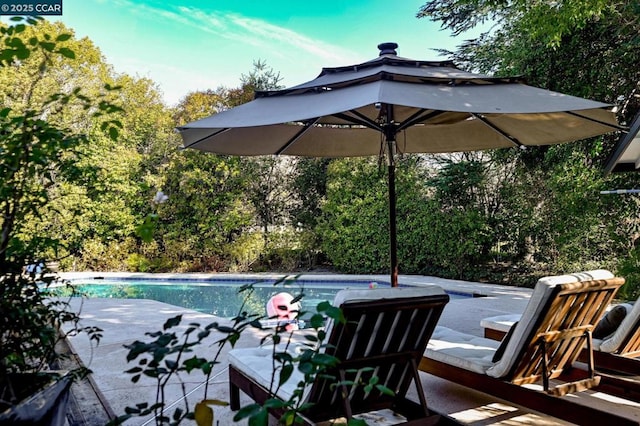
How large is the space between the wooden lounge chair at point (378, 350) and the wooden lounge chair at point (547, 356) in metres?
0.56

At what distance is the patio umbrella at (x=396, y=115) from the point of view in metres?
3.03

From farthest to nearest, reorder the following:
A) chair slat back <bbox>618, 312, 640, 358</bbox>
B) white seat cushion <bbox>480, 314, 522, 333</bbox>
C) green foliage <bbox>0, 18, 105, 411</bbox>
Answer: white seat cushion <bbox>480, 314, 522, 333</bbox>, chair slat back <bbox>618, 312, 640, 358</bbox>, green foliage <bbox>0, 18, 105, 411</bbox>

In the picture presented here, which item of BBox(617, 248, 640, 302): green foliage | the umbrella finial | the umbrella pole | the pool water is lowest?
the pool water

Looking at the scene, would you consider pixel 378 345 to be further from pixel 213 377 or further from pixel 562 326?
pixel 213 377

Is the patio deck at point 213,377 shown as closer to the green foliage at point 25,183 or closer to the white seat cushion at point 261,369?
the white seat cushion at point 261,369

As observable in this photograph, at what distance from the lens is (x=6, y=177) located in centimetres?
151

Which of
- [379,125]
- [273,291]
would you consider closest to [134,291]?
[273,291]

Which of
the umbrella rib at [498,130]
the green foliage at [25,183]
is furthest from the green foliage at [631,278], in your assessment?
the green foliage at [25,183]

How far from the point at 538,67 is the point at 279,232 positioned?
718 centimetres

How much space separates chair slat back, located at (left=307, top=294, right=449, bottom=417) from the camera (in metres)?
2.20

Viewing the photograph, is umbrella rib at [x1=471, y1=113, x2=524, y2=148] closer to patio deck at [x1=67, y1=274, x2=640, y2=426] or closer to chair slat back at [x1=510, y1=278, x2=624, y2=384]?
chair slat back at [x1=510, y1=278, x2=624, y2=384]

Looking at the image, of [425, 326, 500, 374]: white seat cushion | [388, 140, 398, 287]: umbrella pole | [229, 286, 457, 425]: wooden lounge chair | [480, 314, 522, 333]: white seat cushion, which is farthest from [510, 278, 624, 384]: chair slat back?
[388, 140, 398, 287]: umbrella pole

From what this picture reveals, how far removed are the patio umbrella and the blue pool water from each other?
13.9ft
